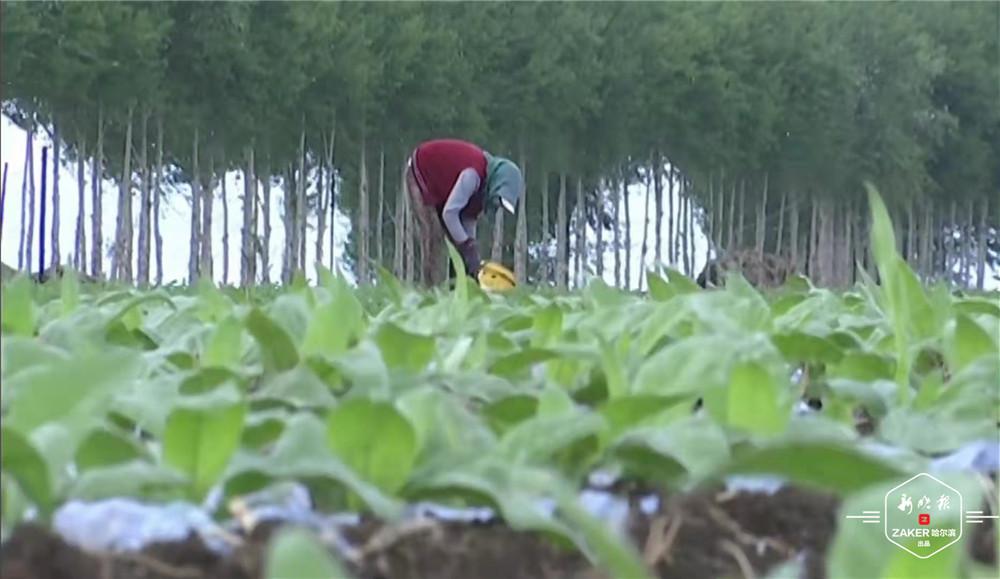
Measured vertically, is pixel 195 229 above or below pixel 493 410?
above

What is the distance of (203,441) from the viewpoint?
67 centimetres

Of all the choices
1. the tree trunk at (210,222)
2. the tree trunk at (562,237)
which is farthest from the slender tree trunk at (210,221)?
the tree trunk at (562,237)

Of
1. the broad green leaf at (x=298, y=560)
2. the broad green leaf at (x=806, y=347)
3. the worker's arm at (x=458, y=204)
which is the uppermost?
the worker's arm at (x=458, y=204)

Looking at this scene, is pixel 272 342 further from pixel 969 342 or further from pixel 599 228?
pixel 599 228

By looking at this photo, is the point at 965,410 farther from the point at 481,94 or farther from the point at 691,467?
the point at 481,94

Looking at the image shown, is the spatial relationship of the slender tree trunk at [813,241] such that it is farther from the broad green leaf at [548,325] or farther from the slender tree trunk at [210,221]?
the broad green leaf at [548,325]

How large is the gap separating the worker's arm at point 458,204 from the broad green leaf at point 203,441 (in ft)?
17.5

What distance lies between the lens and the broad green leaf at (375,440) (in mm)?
667

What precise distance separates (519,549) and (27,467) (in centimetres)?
22

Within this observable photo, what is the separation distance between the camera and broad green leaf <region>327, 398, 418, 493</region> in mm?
667

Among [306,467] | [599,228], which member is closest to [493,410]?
[306,467]

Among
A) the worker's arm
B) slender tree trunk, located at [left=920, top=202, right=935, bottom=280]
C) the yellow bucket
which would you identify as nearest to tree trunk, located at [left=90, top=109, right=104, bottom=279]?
the worker's arm

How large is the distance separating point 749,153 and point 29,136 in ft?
33.5

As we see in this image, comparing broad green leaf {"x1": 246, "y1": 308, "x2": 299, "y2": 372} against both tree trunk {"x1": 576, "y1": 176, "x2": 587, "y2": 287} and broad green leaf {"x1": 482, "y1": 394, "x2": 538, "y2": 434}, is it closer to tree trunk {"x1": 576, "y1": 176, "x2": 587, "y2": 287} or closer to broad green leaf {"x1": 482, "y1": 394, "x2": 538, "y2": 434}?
broad green leaf {"x1": 482, "y1": 394, "x2": 538, "y2": 434}
